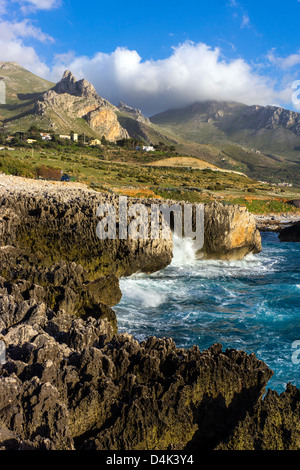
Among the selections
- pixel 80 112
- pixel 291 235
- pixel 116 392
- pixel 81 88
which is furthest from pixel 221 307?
pixel 81 88

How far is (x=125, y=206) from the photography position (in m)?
17.7

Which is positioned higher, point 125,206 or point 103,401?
point 125,206

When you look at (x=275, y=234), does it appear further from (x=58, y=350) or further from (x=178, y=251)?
(x=58, y=350)

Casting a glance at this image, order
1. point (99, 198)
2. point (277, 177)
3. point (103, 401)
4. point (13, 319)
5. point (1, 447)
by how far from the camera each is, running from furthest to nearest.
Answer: point (277, 177) → point (99, 198) → point (13, 319) → point (103, 401) → point (1, 447)

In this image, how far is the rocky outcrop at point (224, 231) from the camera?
20.7 meters

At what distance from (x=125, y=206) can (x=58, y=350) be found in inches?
497

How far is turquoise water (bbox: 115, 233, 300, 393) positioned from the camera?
1011 centimetres

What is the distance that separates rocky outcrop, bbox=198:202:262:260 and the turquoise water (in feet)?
2.45

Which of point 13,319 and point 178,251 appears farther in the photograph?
point 178,251

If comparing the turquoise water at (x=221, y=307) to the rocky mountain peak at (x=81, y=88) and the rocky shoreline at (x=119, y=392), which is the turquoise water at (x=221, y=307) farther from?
the rocky mountain peak at (x=81, y=88)

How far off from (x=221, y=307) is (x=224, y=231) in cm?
810

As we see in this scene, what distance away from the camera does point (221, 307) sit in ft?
43.8

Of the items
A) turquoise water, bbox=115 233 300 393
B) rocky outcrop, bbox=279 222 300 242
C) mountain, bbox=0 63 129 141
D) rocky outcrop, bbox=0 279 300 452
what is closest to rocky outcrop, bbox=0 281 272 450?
rocky outcrop, bbox=0 279 300 452
